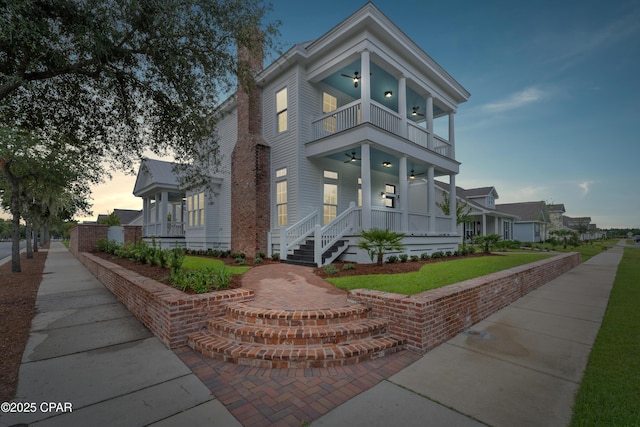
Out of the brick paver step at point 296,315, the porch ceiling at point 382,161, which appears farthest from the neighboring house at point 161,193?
the brick paver step at point 296,315

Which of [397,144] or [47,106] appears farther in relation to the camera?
[397,144]

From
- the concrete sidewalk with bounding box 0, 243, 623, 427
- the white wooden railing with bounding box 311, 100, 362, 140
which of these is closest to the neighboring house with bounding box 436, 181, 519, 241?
the white wooden railing with bounding box 311, 100, 362, 140

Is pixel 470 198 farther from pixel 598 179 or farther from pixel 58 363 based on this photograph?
pixel 58 363

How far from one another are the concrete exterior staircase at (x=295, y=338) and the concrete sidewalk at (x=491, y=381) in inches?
25.0

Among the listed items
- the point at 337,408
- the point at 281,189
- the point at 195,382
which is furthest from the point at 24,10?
the point at 281,189

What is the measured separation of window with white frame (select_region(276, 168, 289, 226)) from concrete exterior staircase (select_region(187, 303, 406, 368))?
22.9 ft

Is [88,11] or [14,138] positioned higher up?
[88,11]

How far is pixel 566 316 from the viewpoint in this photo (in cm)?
565

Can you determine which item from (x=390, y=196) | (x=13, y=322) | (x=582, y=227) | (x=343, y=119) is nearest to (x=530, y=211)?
(x=582, y=227)

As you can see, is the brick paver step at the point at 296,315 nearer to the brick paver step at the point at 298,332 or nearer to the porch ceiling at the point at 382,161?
the brick paver step at the point at 298,332

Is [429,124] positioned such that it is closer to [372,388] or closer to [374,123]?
[374,123]

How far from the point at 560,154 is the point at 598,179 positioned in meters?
9.38

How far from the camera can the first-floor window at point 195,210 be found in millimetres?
15350

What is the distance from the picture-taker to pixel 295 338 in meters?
3.70
